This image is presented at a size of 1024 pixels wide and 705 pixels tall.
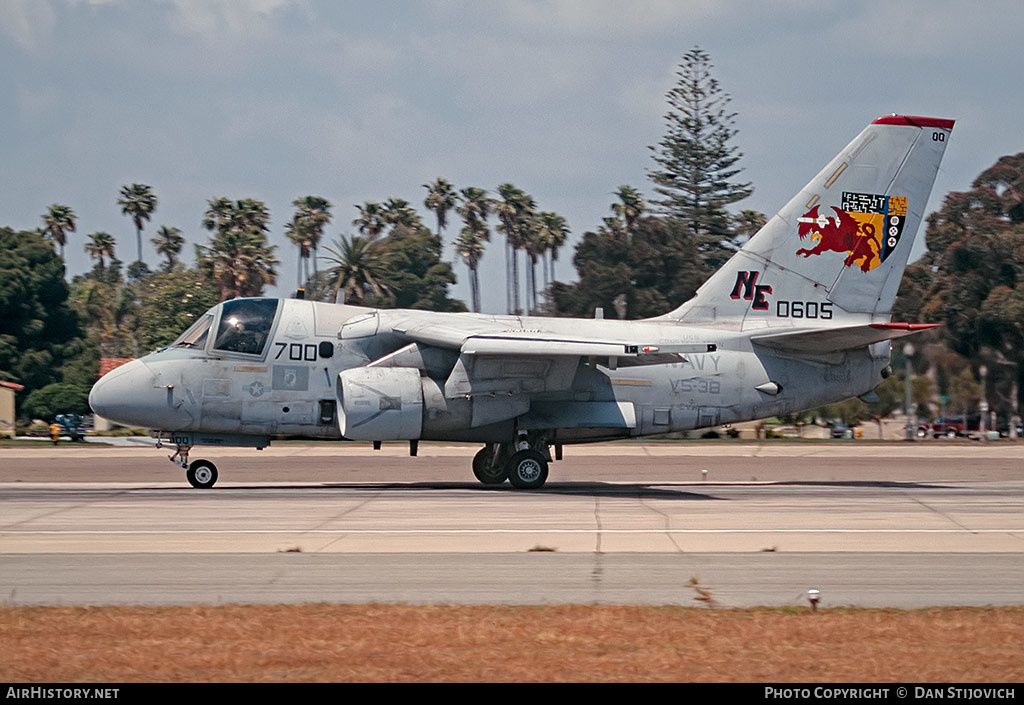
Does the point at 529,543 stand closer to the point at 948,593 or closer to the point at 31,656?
the point at 948,593

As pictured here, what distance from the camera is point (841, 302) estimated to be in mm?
23812

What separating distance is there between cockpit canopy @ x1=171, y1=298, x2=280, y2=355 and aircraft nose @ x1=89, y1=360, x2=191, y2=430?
938 millimetres

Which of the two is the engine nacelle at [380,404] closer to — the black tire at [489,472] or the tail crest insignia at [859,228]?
the black tire at [489,472]

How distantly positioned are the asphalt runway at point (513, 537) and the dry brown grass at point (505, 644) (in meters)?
0.78

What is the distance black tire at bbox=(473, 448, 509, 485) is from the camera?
23.2 meters

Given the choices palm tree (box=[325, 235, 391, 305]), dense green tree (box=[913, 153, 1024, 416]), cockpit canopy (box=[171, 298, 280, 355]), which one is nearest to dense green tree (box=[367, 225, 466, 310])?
palm tree (box=[325, 235, 391, 305])

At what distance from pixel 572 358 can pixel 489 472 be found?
3279mm

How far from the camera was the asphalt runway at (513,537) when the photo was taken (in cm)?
1073

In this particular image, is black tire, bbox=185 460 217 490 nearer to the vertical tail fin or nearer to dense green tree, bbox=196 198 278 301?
the vertical tail fin

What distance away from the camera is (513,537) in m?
14.6

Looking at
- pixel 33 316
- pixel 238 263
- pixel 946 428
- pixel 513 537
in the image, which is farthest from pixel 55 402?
pixel 513 537

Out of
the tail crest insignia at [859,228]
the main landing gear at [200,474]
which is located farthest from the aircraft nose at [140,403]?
the tail crest insignia at [859,228]

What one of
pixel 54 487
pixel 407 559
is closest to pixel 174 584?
pixel 407 559

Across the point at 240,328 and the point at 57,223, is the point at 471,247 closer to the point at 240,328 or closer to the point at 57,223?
the point at 57,223
